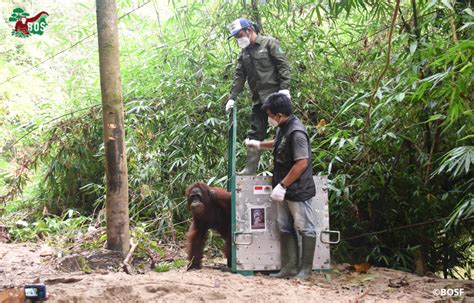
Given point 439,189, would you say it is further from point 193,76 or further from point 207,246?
point 193,76

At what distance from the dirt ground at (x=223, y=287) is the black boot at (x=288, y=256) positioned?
155 mm

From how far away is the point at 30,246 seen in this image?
19.1 feet

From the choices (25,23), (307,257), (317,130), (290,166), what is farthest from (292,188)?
(25,23)

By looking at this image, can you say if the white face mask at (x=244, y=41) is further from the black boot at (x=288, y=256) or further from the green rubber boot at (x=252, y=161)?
the black boot at (x=288, y=256)

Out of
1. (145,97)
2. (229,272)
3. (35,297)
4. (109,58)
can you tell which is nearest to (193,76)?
(145,97)

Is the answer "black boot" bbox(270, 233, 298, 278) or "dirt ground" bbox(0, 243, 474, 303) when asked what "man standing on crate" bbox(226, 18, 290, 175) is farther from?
"dirt ground" bbox(0, 243, 474, 303)

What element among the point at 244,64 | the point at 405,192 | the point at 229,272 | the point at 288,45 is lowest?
the point at 229,272

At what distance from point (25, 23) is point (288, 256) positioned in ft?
16.2

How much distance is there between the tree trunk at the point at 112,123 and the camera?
4082 millimetres

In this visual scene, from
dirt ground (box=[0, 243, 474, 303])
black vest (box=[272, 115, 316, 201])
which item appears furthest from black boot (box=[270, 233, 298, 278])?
black vest (box=[272, 115, 316, 201])

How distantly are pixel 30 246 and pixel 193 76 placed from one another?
284cm

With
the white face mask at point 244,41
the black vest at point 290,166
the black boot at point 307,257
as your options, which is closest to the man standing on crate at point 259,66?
the white face mask at point 244,41

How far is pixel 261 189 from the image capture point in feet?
13.8

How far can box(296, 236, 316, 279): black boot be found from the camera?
13.0ft
